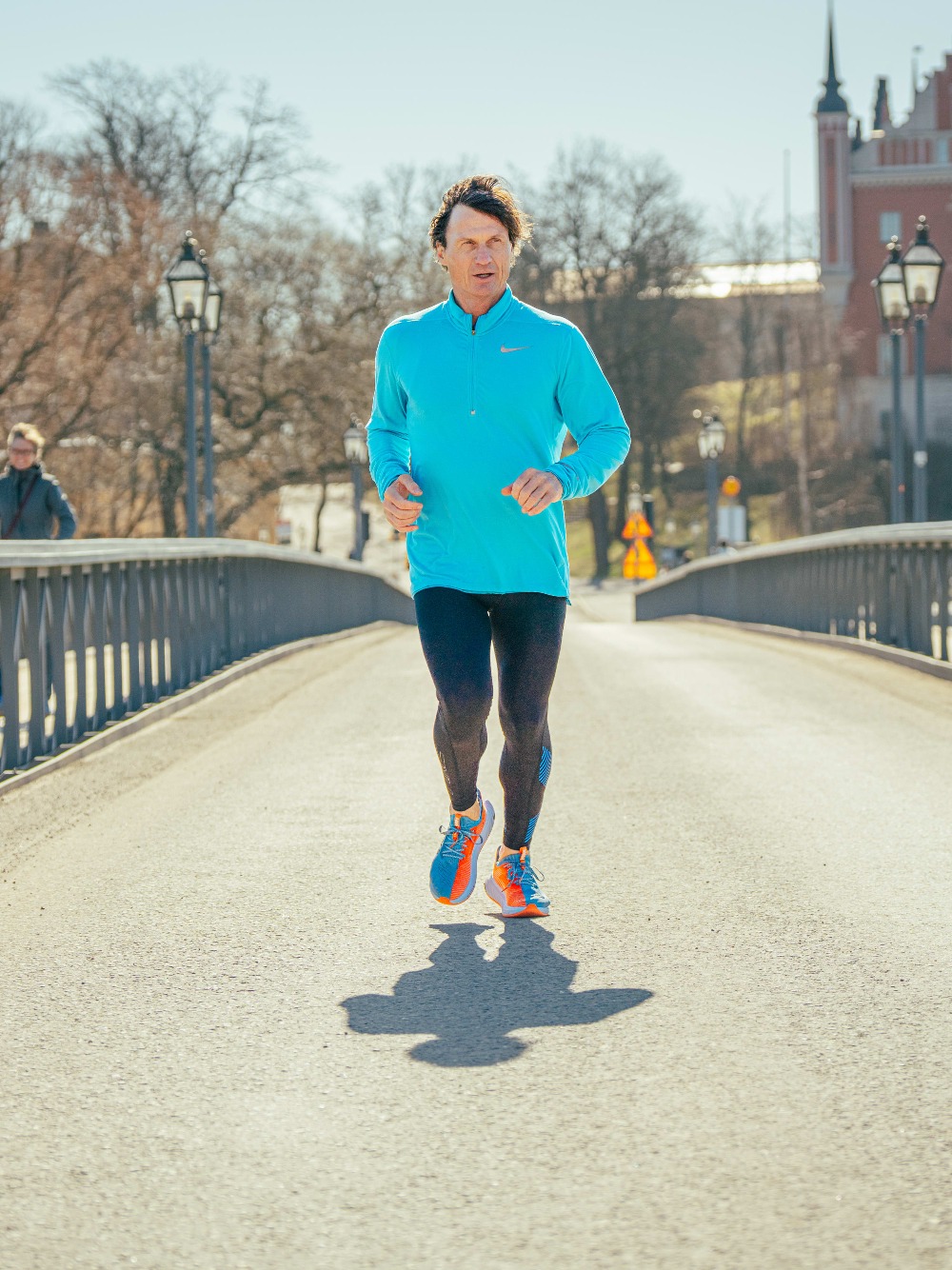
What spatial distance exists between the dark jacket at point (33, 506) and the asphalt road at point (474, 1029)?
10.9ft

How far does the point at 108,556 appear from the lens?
9.61 meters

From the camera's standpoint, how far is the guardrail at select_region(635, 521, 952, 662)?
43.7 feet

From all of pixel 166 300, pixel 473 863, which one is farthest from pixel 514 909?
pixel 166 300

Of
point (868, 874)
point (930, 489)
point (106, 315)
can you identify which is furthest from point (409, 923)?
point (930, 489)

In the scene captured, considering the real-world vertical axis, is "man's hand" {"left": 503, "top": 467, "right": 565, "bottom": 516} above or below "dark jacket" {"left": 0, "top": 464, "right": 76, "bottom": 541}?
below

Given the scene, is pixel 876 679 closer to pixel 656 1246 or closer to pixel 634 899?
pixel 634 899

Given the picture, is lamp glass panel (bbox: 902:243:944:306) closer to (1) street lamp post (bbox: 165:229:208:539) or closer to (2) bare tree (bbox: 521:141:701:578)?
(1) street lamp post (bbox: 165:229:208:539)

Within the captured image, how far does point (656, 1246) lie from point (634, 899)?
2.56 meters

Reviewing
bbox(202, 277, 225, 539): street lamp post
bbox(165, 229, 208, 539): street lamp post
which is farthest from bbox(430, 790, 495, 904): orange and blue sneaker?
bbox(165, 229, 208, 539): street lamp post

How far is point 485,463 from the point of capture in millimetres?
4762

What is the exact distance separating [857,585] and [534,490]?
41.0 ft

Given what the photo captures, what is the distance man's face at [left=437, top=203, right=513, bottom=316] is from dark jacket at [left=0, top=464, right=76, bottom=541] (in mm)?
6438

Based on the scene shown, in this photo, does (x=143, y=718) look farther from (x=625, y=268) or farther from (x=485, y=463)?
(x=625, y=268)

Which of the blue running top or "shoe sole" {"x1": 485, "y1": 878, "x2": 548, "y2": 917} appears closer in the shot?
the blue running top
